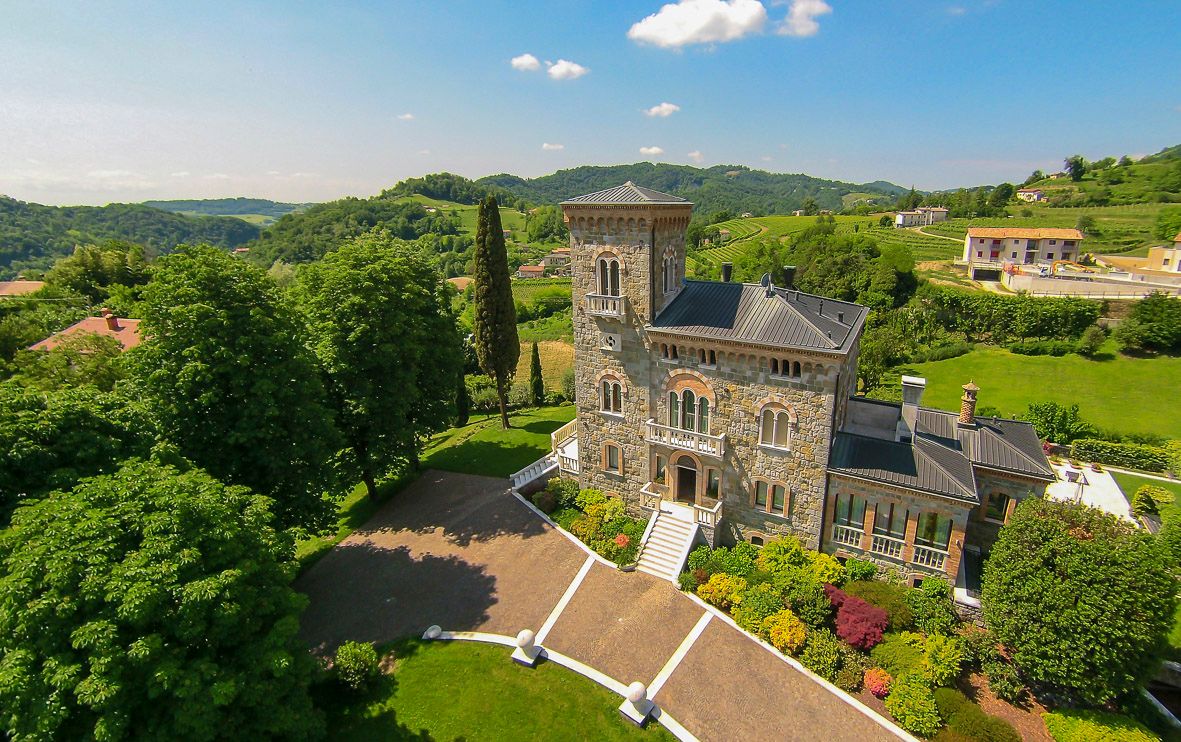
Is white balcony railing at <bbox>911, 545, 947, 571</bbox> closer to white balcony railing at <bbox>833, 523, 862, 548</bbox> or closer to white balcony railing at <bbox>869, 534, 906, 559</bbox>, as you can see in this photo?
white balcony railing at <bbox>869, 534, 906, 559</bbox>

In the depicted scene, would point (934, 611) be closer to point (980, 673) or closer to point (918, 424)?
point (980, 673)

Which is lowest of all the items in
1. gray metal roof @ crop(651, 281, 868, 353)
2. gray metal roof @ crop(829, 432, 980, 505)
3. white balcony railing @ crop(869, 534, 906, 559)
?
white balcony railing @ crop(869, 534, 906, 559)

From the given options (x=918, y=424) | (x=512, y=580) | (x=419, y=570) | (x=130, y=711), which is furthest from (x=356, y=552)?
(x=918, y=424)

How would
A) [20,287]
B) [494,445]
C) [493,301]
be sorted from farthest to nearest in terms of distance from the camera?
[20,287], [493,301], [494,445]

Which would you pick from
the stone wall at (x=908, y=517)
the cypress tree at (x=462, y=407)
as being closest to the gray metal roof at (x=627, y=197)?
the stone wall at (x=908, y=517)

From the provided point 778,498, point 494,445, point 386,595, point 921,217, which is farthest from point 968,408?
point 921,217

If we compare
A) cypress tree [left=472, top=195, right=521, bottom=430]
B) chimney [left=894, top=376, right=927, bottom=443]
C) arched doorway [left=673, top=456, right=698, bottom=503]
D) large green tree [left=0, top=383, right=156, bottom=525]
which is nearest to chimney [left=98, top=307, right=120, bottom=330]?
cypress tree [left=472, top=195, right=521, bottom=430]

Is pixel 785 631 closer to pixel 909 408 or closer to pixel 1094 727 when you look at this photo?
pixel 1094 727
